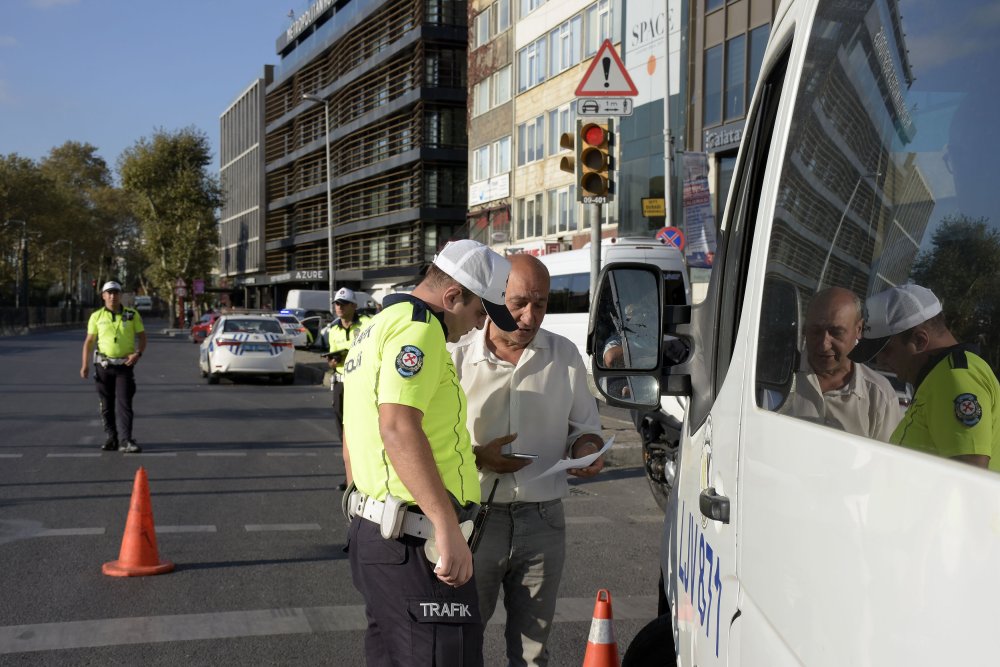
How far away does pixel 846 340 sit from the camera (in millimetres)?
1710

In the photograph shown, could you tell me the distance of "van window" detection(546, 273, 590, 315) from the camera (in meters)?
27.8

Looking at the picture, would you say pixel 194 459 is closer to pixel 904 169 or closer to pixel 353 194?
pixel 904 169

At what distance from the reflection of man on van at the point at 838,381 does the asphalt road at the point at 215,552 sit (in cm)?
371

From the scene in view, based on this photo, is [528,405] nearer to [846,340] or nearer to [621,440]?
[846,340]

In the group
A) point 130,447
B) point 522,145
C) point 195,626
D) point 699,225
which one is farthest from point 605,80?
point 522,145

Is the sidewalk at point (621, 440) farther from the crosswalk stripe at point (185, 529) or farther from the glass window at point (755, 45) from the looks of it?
the glass window at point (755, 45)

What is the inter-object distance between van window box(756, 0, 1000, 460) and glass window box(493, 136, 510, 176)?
141 ft

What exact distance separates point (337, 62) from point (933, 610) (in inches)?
2840

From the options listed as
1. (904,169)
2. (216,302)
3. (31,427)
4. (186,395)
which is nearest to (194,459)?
(31,427)

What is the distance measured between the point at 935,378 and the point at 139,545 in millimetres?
6134

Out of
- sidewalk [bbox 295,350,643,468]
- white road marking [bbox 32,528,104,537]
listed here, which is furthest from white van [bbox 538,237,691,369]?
white road marking [bbox 32,528,104,537]

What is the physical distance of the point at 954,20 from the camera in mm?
1441

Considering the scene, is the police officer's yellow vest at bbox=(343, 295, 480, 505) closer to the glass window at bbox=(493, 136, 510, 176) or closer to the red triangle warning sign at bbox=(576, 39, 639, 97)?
the red triangle warning sign at bbox=(576, 39, 639, 97)

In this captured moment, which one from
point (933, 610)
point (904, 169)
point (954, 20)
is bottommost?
point (933, 610)
